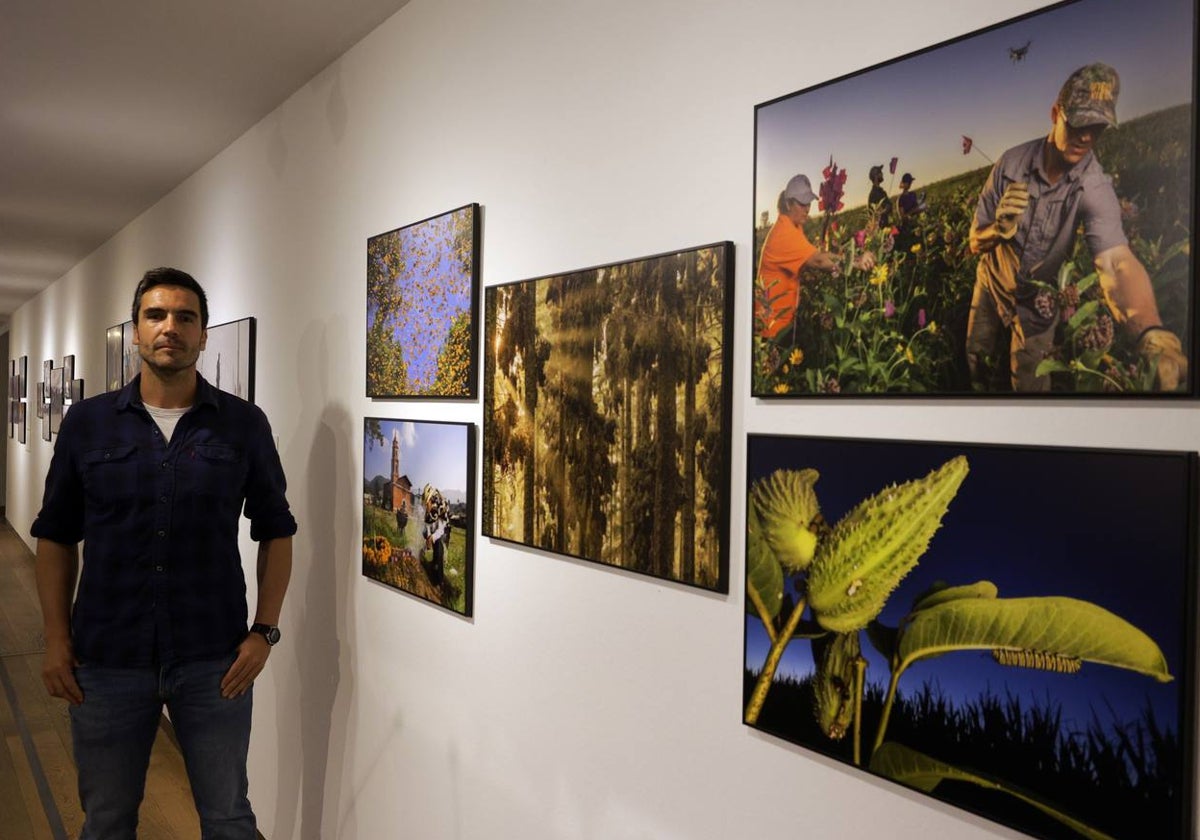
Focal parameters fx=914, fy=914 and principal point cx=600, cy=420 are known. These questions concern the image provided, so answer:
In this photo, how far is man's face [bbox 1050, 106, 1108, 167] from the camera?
1005 millimetres

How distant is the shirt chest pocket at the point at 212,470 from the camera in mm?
2248

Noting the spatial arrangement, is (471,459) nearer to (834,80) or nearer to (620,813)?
(620,813)

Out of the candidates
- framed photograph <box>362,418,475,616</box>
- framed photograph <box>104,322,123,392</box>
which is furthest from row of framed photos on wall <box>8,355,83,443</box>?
framed photograph <box>362,418,475,616</box>

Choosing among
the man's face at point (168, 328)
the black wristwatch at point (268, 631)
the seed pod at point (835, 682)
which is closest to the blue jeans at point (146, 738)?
the black wristwatch at point (268, 631)

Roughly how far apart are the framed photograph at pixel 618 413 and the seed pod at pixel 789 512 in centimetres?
9

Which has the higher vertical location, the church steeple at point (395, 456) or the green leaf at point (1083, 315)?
the green leaf at point (1083, 315)

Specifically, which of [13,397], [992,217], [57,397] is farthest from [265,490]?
[13,397]

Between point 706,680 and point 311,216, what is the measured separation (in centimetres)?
223

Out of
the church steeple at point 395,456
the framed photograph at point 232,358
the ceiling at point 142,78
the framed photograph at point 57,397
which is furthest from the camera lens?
the framed photograph at point 57,397

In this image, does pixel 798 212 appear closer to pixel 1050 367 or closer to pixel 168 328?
pixel 1050 367

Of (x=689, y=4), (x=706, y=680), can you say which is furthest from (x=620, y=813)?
(x=689, y=4)

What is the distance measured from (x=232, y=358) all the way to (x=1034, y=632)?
11.3 feet

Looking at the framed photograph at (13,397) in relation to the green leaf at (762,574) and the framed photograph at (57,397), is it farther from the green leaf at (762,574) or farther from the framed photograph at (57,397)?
the green leaf at (762,574)

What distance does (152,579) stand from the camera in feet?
7.22
